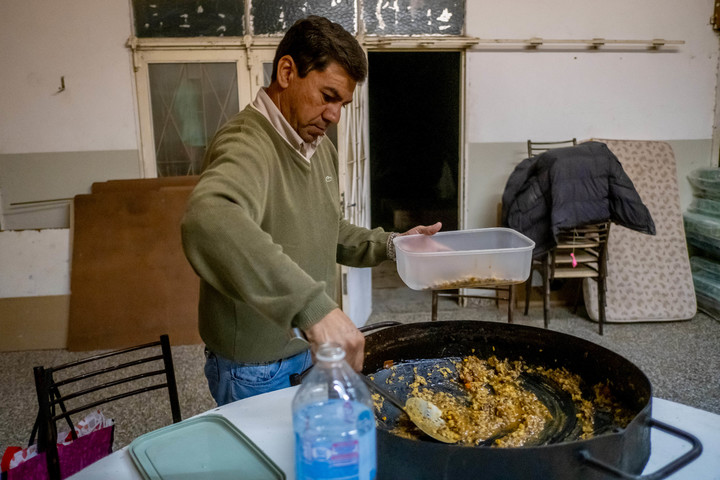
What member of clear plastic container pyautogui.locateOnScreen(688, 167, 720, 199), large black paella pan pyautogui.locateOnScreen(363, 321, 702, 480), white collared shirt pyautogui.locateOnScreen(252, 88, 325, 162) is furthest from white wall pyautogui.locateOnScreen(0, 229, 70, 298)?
clear plastic container pyautogui.locateOnScreen(688, 167, 720, 199)

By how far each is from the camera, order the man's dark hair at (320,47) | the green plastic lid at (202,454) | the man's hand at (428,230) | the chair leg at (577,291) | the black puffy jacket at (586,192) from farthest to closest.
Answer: the chair leg at (577,291) → the black puffy jacket at (586,192) → the man's hand at (428,230) → the man's dark hair at (320,47) → the green plastic lid at (202,454)

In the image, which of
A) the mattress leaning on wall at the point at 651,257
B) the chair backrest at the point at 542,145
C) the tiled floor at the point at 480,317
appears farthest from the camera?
the chair backrest at the point at 542,145

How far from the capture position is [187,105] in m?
4.02

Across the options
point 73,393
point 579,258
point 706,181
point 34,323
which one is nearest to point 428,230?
point 73,393

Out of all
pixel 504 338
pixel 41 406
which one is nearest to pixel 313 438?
pixel 504 338

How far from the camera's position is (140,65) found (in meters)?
3.90

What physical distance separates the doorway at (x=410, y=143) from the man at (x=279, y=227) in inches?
217

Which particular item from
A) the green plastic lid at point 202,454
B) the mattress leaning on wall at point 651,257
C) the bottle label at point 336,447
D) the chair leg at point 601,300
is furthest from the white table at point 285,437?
the mattress leaning on wall at point 651,257

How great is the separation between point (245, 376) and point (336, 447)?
2.34 feet

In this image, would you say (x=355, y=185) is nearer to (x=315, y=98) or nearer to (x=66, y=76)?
(x=66, y=76)

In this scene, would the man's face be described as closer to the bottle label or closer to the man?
the man

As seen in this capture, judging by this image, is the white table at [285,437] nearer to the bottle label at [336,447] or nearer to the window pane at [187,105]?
the bottle label at [336,447]

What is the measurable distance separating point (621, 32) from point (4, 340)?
5066mm

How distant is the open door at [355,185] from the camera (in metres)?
3.55
